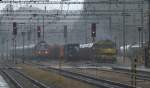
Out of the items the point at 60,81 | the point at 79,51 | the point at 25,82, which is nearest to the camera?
the point at 60,81

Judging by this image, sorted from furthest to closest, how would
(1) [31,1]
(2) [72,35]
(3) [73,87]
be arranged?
(2) [72,35]
(1) [31,1]
(3) [73,87]

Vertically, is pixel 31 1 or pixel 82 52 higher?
pixel 31 1

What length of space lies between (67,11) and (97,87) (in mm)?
36534

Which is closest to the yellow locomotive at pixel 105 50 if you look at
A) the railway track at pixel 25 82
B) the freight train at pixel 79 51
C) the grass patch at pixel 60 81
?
the freight train at pixel 79 51

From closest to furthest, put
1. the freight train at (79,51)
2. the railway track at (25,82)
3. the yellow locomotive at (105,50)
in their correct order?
the railway track at (25,82)
the yellow locomotive at (105,50)
the freight train at (79,51)

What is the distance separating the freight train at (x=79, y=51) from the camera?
68375 mm

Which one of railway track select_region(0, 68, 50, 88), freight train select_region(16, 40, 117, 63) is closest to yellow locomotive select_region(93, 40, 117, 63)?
freight train select_region(16, 40, 117, 63)

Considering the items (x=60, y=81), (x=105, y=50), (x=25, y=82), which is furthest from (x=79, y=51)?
(x=60, y=81)

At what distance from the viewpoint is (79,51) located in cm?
7812

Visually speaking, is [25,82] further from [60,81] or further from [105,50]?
[105,50]

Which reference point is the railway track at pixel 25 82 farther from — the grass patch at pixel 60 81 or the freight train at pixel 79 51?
the freight train at pixel 79 51

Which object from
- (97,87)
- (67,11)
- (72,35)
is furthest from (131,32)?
(97,87)

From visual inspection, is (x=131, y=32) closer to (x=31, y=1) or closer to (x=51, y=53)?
(x=51, y=53)

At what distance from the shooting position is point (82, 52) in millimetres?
79000
